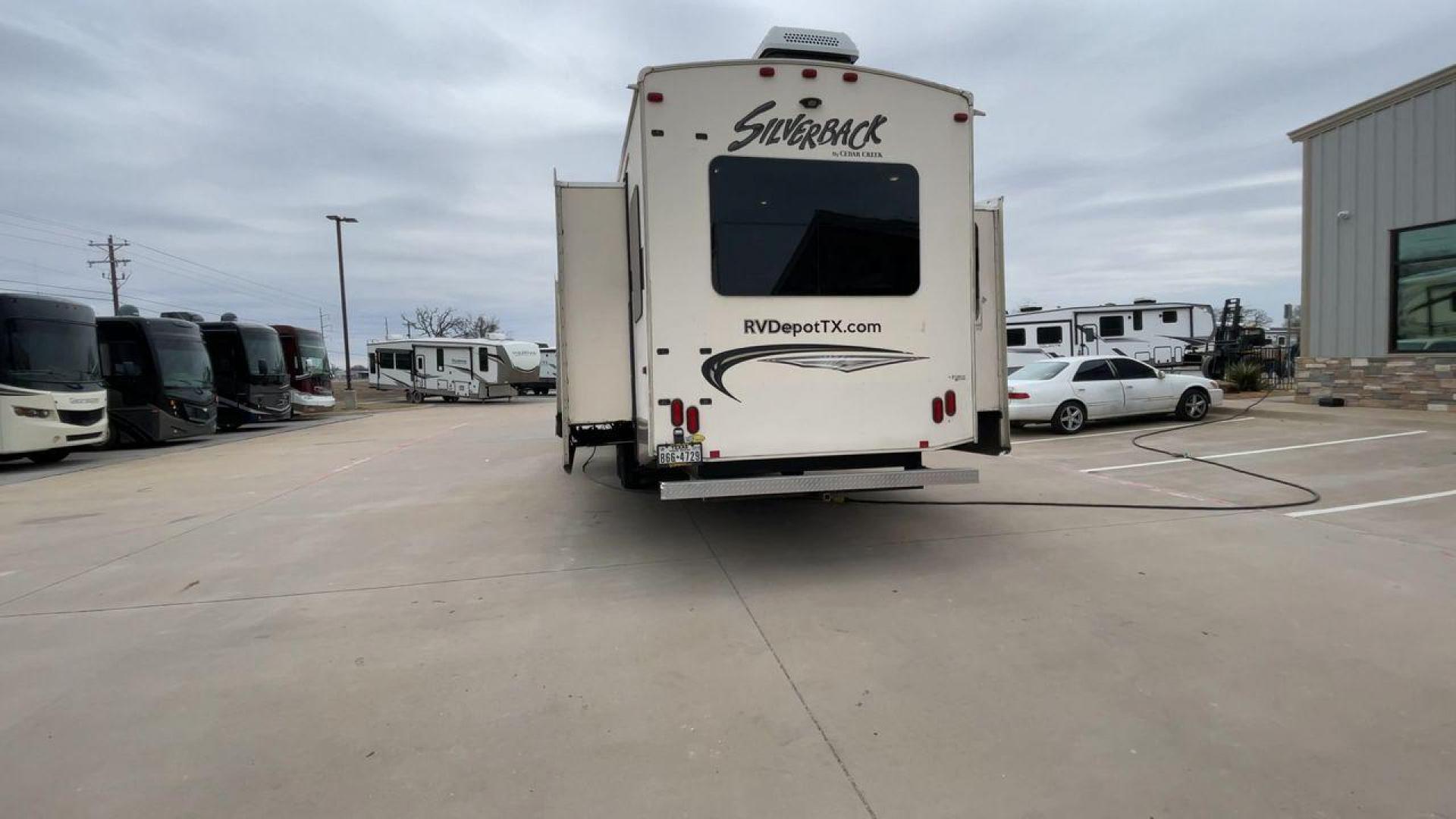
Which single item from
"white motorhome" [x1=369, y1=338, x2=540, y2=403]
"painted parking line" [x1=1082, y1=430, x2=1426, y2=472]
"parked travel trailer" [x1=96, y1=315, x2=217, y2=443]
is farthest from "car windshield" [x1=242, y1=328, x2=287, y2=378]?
"painted parking line" [x1=1082, y1=430, x2=1426, y2=472]

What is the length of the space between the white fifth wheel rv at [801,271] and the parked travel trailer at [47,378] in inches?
491

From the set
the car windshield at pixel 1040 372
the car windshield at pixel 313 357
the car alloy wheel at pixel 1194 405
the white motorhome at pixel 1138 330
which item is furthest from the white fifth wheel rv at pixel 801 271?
the car windshield at pixel 313 357

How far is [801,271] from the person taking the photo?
5.19 metres

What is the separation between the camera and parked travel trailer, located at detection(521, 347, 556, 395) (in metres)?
38.3

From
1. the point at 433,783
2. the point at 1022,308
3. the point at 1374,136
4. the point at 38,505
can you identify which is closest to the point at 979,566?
the point at 433,783

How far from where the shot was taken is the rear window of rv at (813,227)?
507 centimetres

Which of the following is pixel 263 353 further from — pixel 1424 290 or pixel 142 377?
pixel 1424 290

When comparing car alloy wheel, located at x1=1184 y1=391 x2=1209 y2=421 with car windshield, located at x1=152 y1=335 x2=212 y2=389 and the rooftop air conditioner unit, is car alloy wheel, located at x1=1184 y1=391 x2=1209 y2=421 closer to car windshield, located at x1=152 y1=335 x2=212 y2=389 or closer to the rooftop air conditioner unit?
the rooftop air conditioner unit

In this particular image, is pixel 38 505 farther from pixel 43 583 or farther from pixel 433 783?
pixel 433 783

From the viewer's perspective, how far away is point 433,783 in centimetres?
271

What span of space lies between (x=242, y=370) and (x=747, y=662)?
21.9 meters

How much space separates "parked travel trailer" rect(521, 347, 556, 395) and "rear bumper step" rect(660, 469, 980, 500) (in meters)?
33.6

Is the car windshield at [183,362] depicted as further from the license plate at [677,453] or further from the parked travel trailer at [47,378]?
the license plate at [677,453]

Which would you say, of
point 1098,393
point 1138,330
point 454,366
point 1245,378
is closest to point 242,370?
point 454,366
